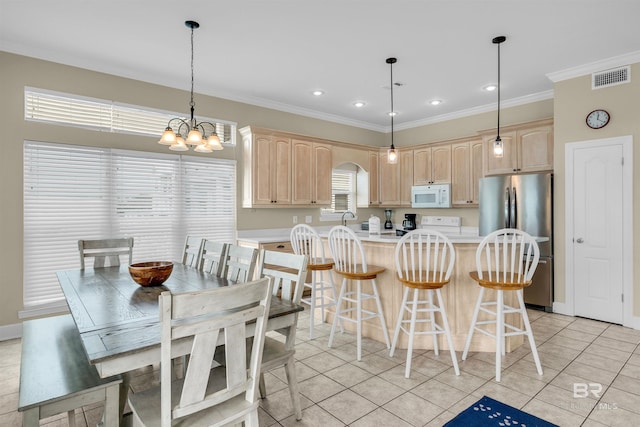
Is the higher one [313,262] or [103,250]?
[103,250]

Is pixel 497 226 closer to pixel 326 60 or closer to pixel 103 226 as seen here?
pixel 326 60

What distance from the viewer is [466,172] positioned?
5.41 meters

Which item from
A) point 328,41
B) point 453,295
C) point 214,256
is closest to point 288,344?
point 214,256

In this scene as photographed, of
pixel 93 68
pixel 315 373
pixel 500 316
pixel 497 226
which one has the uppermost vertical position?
pixel 93 68

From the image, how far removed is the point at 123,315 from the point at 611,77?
198 inches

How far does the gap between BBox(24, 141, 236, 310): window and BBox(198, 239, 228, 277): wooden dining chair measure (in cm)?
135

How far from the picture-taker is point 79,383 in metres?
1.59

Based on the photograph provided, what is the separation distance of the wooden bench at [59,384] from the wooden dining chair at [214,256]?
1071 mm

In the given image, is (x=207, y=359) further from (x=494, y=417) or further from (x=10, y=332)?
(x=10, y=332)

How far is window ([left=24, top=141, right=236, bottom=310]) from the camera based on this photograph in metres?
3.50

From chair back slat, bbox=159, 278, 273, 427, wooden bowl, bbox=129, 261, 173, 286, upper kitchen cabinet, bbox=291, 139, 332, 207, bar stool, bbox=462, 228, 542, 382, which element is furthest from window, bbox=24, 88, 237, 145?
bar stool, bbox=462, 228, 542, 382

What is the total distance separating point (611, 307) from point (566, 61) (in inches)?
108

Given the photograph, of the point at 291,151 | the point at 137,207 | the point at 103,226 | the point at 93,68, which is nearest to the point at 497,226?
the point at 291,151

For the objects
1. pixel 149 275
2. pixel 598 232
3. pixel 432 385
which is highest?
pixel 598 232
